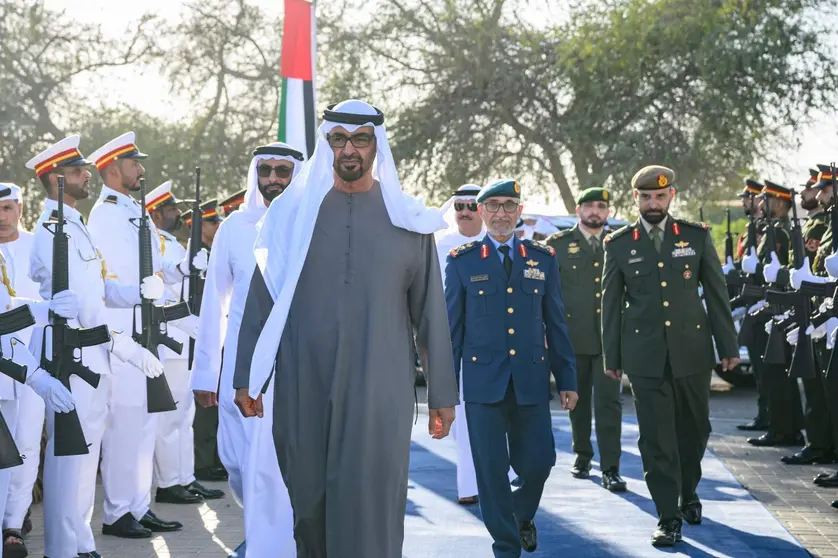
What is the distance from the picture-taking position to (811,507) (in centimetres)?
863

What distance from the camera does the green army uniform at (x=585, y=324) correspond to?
9688mm

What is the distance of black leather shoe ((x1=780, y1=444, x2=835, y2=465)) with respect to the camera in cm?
1060

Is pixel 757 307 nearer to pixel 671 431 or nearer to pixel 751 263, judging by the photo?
pixel 751 263

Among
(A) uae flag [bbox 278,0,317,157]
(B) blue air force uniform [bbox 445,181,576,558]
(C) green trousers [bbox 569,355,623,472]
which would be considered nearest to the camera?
(B) blue air force uniform [bbox 445,181,576,558]

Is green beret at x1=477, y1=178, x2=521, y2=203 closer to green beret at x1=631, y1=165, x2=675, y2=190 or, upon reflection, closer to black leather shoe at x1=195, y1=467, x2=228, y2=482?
green beret at x1=631, y1=165, x2=675, y2=190

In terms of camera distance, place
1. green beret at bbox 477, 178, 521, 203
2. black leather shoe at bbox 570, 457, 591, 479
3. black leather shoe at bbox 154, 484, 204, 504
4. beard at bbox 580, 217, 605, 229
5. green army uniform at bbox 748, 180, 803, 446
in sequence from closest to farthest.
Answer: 1. green beret at bbox 477, 178, 521, 203
2. black leather shoe at bbox 154, 484, 204, 504
3. black leather shoe at bbox 570, 457, 591, 479
4. beard at bbox 580, 217, 605, 229
5. green army uniform at bbox 748, 180, 803, 446

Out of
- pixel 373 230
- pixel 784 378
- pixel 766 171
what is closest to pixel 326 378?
pixel 373 230

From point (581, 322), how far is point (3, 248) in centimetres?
471

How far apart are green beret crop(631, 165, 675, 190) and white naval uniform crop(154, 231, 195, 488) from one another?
3.42 meters

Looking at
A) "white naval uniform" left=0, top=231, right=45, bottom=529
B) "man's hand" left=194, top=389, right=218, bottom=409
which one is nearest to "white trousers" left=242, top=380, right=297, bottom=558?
"man's hand" left=194, top=389, right=218, bottom=409

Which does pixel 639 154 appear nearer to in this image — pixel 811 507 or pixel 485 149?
pixel 485 149

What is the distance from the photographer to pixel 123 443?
776 cm

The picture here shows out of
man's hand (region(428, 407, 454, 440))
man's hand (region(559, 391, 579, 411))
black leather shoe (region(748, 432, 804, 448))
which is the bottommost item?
black leather shoe (region(748, 432, 804, 448))

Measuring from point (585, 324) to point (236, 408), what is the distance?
422 cm
